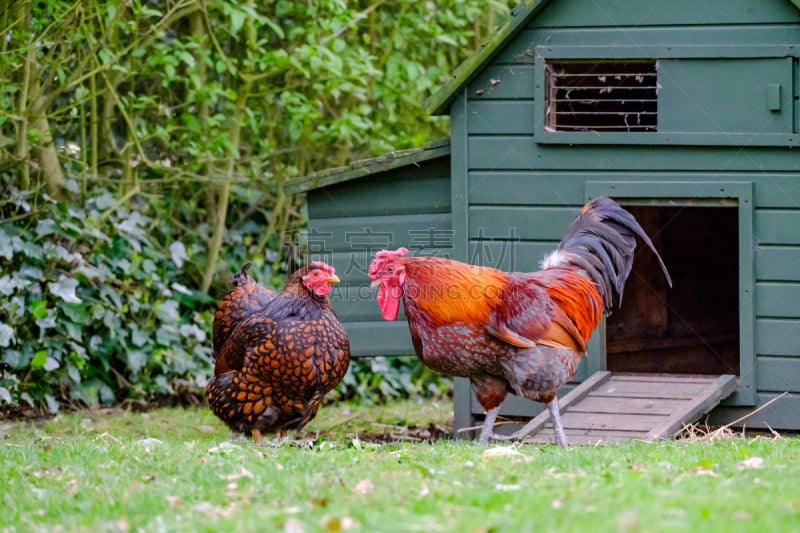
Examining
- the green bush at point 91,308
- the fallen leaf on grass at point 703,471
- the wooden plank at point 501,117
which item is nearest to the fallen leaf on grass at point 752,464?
the fallen leaf on grass at point 703,471

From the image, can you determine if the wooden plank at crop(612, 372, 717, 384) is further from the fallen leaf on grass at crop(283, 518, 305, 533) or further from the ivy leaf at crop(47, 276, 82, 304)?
the ivy leaf at crop(47, 276, 82, 304)

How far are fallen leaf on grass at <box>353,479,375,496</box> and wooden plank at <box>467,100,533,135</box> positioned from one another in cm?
401

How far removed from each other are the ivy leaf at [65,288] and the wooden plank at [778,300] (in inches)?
236

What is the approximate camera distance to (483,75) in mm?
→ 8016

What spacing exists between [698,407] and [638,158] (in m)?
2.01

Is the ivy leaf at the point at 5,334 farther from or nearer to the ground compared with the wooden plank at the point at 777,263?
nearer to the ground

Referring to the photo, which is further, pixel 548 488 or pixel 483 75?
pixel 483 75

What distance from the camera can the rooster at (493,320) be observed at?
662 cm

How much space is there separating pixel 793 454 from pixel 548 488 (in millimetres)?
1939

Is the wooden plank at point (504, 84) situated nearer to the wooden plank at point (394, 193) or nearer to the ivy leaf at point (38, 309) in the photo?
the wooden plank at point (394, 193)

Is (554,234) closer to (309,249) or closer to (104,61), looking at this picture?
(309,249)

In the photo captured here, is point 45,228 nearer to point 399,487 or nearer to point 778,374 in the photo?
point 399,487

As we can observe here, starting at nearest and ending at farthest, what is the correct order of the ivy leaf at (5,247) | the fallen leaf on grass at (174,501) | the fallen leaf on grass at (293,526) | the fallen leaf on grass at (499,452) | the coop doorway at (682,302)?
the fallen leaf on grass at (293,526) → the fallen leaf on grass at (174,501) → the fallen leaf on grass at (499,452) → the ivy leaf at (5,247) → the coop doorway at (682,302)

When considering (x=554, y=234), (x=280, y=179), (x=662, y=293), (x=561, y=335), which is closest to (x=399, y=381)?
(x=280, y=179)
